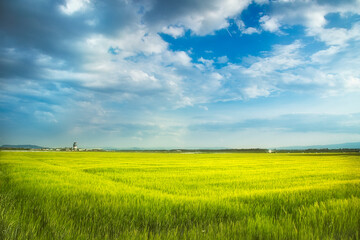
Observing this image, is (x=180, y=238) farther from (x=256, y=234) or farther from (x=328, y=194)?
(x=328, y=194)

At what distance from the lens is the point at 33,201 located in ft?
16.7

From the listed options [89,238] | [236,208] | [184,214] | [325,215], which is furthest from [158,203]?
[325,215]

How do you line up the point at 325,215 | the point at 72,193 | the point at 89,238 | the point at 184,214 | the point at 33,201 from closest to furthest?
the point at 89,238, the point at 325,215, the point at 184,214, the point at 33,201, the point at 72,193

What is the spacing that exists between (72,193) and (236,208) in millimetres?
4486

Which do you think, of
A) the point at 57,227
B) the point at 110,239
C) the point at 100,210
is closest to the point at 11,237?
the point at 57,227

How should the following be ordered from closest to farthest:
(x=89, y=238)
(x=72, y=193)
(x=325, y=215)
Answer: (x=89, y=238), (x=325, y=215), (x=72, y=193)

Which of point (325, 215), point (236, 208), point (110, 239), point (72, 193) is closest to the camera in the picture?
point (110, 239)

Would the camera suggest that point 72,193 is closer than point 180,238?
No

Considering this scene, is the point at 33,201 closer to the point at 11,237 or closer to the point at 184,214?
the point at 11,237

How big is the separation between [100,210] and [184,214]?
5.68 ft

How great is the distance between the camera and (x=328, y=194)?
5.78 metres

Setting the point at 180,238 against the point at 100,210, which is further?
the point at 100,210

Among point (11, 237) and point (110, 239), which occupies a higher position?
point (11, 237)

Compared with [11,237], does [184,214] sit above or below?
below
